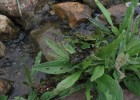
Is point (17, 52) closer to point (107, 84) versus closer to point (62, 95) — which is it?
point (62, 95)

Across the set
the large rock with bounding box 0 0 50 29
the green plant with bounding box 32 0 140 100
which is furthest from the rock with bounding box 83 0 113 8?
the green plant with bounding box 32 0 140 100

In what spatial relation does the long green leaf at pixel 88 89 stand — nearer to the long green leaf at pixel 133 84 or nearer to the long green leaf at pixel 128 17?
the long green leaf at pixel 133 84

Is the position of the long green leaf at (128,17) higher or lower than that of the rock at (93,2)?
higher

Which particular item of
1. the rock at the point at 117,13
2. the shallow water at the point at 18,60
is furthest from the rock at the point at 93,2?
the shallow water at the point at 18,60

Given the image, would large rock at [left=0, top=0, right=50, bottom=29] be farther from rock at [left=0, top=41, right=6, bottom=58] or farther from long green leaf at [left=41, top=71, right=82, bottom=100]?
long green leaf at [left=41, top=71, right=82, bottom=100]

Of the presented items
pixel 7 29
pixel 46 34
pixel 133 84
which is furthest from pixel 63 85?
pixel 7 29

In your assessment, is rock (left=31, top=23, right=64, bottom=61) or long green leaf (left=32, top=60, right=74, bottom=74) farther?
rock (left=31, top=23, right=64, bottom=61)

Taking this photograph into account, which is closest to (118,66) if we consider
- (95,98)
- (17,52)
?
(95,98)
